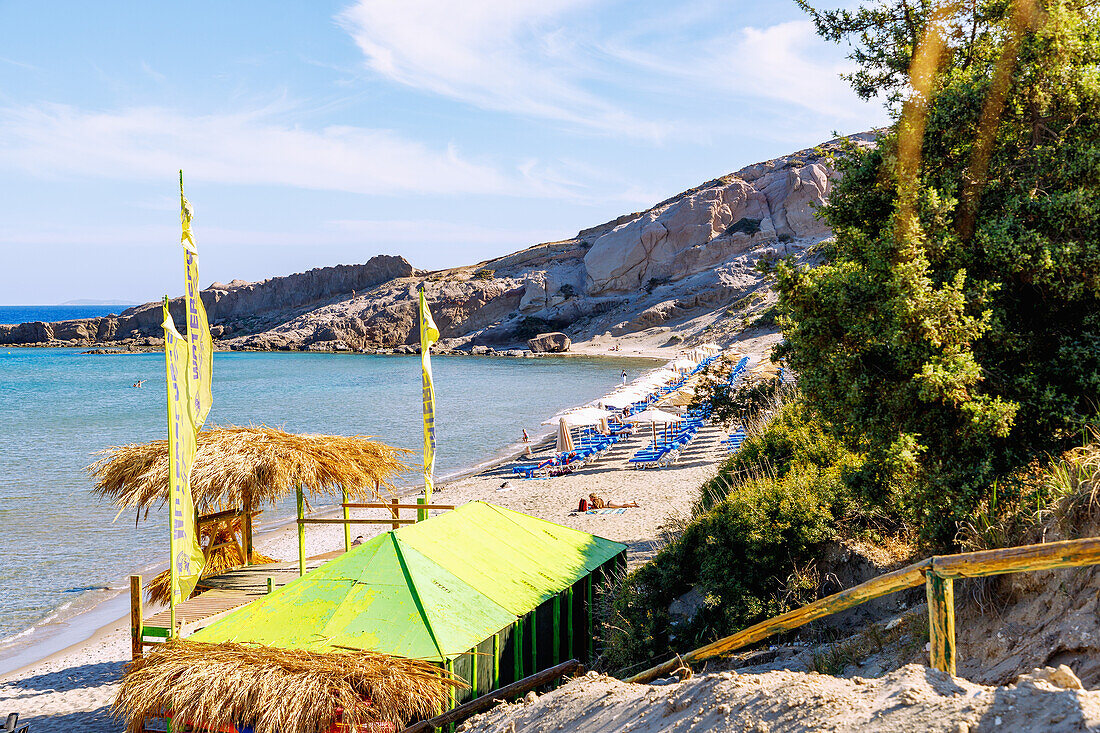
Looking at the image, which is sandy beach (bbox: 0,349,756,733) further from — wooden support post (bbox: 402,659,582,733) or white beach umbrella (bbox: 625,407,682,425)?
wooden support post (bbox: 402,659,582,733)

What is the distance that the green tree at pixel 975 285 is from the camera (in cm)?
516

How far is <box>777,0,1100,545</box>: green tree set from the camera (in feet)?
16.9

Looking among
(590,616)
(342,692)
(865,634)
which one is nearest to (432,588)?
(342,692)

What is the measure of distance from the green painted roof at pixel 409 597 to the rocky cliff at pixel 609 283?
57.0m

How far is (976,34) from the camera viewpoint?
691 centimetres

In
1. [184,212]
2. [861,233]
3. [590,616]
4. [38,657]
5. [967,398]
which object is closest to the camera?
[967,398]

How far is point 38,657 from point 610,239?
81171mm

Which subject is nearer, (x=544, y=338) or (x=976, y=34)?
(x=976, y=34)

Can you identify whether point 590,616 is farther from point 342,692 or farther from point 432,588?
point 342,692

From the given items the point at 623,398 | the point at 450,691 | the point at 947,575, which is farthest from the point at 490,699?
the point at 623,398

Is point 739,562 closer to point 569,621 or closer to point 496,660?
point 569,621

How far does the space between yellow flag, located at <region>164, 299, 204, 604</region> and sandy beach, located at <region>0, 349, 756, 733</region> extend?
2.19 meters

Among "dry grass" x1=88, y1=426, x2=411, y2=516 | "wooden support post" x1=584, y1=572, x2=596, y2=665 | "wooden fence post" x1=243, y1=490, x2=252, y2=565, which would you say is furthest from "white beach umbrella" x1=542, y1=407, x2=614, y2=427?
"wooden support post" x1=584, y1=572, x2=596, y2=665

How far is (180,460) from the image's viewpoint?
657 centimetres
